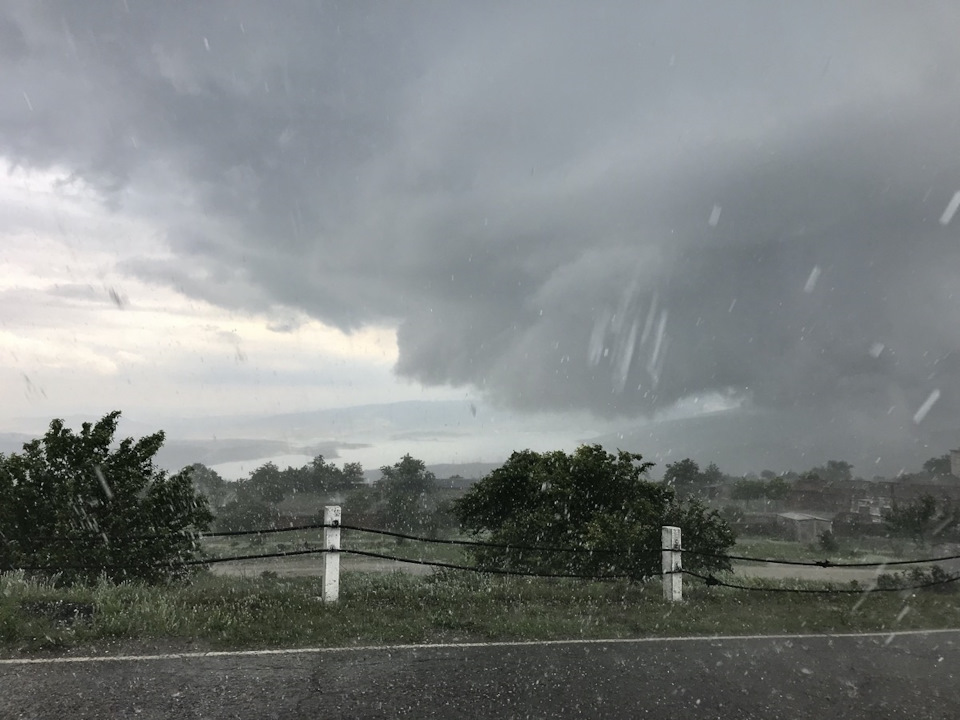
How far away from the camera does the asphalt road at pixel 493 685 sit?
188 inches

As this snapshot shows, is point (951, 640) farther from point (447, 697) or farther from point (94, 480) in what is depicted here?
point (94, 480)

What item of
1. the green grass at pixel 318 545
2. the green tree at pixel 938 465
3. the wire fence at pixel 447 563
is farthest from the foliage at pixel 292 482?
the green tree at pixel 938 465

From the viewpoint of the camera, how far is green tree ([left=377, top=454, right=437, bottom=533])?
2731 inches

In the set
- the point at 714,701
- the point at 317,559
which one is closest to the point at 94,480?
the point at 714,701

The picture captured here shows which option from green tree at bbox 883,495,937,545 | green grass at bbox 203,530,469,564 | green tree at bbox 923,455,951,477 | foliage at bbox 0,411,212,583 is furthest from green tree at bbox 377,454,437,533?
green tree at bbox 923,455,951,477

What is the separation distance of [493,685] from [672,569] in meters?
5.46

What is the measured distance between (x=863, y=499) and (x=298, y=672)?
101491 millimetres

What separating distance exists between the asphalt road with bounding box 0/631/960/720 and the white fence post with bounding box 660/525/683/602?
298 centimetres

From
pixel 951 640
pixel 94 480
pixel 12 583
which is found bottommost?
pixel 951 640

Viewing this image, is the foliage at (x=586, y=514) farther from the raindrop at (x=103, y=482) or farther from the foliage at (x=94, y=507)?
the raindrop at (x=103, y=482)

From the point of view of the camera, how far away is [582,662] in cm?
628

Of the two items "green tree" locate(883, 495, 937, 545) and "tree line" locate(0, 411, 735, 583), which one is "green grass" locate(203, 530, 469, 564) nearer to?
"tree line" locate(0, 411, 735, 583)

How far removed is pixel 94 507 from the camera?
13.1m

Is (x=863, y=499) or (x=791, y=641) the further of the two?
(x=863, y=499)
